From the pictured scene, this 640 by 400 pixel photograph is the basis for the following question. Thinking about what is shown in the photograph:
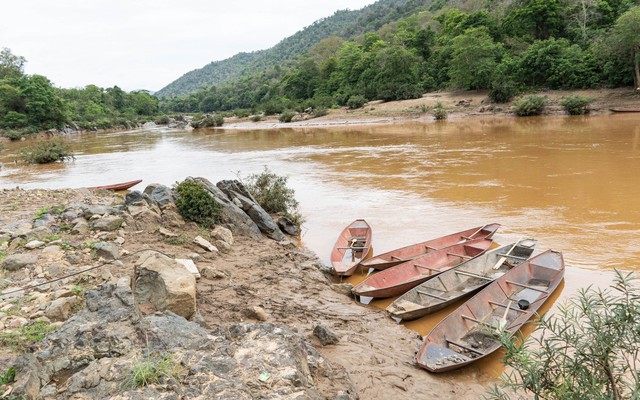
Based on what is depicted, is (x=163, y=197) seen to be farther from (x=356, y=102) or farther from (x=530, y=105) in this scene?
(x=356, y=102)

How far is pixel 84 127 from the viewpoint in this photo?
6938cm

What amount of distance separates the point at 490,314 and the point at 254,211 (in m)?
6.69

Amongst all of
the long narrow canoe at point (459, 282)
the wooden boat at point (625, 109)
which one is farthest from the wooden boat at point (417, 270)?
the wooden boat at point (625, 109)

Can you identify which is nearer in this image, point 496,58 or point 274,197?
point 274,197

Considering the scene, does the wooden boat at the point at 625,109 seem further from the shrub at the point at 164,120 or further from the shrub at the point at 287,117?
the shrub at the point at 164,120

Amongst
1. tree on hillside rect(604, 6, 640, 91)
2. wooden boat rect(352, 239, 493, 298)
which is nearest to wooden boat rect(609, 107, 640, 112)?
tree on hillside rect(604, 6, 640, 91)

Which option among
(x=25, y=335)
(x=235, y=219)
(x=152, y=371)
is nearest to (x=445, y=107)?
(x=235, y=219)

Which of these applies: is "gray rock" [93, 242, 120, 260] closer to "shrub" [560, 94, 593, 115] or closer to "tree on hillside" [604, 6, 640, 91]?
"shrub" [560, 94, 593, 115]

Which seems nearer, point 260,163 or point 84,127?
point 260,163

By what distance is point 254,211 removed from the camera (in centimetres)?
1173

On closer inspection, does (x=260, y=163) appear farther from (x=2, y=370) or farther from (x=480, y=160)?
(x=2, y=370)

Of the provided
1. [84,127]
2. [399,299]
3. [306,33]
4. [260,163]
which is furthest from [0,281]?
[306,33]

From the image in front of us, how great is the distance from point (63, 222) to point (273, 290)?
15.8 feet

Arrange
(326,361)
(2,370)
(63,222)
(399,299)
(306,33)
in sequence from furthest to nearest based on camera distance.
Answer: (306,33) < (63,222) < (399,299) < (326,361) < (2,370)
